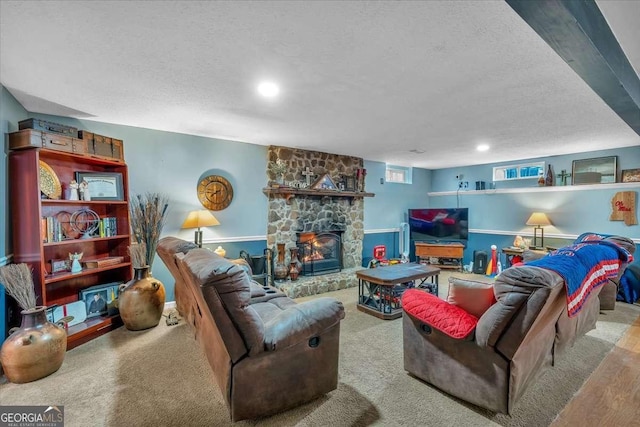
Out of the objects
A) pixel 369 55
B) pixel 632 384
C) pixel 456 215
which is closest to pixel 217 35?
pixel 369 55

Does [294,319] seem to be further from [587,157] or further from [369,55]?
[587,157]

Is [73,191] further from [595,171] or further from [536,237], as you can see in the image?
[595,171]

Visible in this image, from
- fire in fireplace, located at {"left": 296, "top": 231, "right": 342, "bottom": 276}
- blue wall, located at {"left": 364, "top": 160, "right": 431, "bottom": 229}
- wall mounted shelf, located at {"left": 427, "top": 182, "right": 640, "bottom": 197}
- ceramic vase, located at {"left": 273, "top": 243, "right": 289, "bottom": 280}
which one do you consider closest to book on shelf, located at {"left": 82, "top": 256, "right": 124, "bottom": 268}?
ceramic vase, located at {"left": 273, "top": 243, "right": 289, "bottom": 280}

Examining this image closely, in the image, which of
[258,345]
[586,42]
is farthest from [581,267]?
[258,345]

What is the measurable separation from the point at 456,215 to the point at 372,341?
4425 millimetres

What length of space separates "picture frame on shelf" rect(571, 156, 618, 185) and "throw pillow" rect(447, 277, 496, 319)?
4.82 m

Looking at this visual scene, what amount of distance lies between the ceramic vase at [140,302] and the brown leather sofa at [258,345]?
146 cm

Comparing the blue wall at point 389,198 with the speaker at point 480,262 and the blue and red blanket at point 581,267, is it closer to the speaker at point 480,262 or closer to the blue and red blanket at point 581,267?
the speaker at point 480,262

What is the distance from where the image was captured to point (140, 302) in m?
3.20

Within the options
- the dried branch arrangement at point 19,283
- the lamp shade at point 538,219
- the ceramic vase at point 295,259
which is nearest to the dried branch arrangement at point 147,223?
the dried branch arrangement at point 19,283

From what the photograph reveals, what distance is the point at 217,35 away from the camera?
1.79m

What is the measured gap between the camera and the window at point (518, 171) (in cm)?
596

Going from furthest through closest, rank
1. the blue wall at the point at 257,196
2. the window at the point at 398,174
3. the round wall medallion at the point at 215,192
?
the window at the point at 398,174 → the round wall medallion at the point at 215,192 → the blue wall at the point at 257,196

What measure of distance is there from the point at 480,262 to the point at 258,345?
18.8 feet
